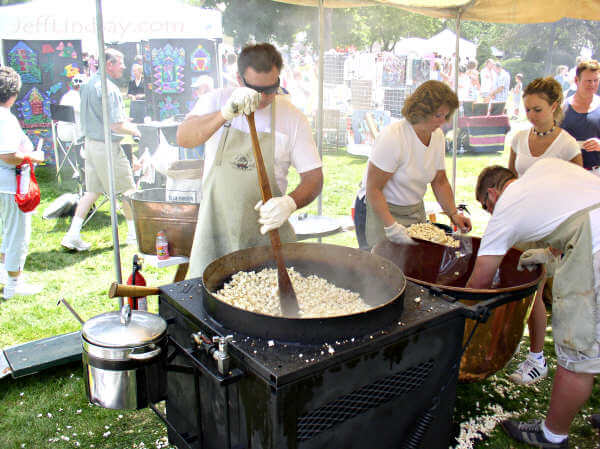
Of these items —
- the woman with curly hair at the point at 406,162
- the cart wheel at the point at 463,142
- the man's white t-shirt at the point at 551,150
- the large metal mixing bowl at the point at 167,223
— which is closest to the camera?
the woman with curly hair at the point at 406,162

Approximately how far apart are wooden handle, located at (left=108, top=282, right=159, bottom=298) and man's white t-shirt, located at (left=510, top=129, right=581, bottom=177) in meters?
2.80

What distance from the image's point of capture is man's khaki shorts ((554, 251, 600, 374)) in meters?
2.02

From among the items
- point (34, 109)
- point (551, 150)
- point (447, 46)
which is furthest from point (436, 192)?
point (447, 46)

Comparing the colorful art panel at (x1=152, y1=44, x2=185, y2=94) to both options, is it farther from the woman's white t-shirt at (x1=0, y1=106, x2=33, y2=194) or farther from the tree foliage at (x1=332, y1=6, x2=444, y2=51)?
the woman's white t-shirt at (x1=0, y1=106, x2=33, y2=194)

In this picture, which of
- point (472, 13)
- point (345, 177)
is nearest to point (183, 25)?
Answer: point (345, 177)

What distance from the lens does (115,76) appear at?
5367mm

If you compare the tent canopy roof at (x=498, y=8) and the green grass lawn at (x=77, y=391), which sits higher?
the tent canopy roof at (x=498, y=8)

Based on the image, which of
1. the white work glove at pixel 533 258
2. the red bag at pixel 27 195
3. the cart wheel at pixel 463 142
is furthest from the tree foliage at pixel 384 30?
the white work glove at pixel 533 258

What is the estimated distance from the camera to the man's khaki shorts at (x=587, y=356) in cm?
202

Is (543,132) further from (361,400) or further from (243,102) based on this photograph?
(361,400)

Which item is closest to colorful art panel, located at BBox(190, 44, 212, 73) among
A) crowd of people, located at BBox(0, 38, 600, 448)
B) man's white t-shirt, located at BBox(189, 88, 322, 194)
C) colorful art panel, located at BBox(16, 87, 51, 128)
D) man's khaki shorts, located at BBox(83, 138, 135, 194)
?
man's khaki shorts, located at BBox(83, 138, 135, 194)

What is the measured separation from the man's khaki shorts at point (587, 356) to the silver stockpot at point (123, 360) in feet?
5.68

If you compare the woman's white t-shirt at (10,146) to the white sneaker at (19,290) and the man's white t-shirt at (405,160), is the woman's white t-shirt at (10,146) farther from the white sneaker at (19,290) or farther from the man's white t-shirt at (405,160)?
the man's white t-shirt at (405,160)

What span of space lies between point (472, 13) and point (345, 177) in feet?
14.9
